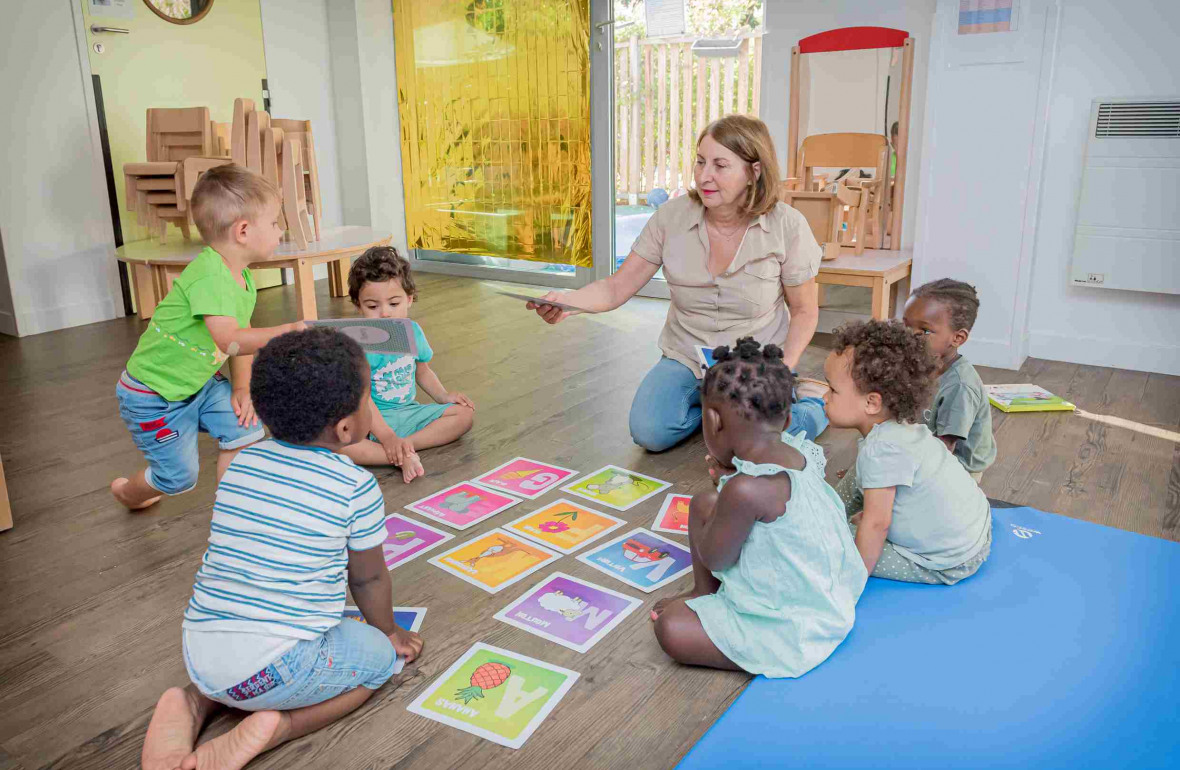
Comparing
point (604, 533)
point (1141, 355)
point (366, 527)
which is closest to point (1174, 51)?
point (1141, 355)

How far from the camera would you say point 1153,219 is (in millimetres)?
3379

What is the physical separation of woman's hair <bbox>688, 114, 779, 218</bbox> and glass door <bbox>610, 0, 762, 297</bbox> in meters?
2.09

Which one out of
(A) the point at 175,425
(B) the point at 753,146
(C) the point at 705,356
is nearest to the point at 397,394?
(A) the point at 175,425

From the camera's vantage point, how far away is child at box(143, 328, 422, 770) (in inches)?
54.1

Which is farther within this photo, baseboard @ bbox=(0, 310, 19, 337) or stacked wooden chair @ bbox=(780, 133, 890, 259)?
baseboard @ bbox=(0, 310, 19, 337)

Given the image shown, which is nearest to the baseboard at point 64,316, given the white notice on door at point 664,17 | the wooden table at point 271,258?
the wooden table at point 271,258

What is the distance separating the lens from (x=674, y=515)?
7.53 feet

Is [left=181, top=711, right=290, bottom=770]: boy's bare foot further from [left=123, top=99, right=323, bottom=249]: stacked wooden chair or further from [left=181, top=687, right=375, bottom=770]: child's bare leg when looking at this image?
[left=123, top=99, right=323, bottom=249]: stacked wooden chair

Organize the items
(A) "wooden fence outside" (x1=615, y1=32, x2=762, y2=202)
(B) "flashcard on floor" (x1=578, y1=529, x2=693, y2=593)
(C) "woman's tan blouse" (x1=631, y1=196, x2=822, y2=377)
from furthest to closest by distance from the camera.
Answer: (A) "wooden fence outside" (x1=615, y1=32, x2=762, y2=202) < (C) "woman's tan blouse" (x1=631, y1=196, x2=822, y2=377) < (B) "flashcard on floor" (x1=578, y1=529, x2=693, y2=593)

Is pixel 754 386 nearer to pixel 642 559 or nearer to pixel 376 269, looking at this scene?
pixel 642 559

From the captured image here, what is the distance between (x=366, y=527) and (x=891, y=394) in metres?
1.03

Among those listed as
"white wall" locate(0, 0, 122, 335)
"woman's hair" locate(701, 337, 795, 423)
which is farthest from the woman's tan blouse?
"white wall" locate(0, 0, 122, 335)

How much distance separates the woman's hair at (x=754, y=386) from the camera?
5.03ft

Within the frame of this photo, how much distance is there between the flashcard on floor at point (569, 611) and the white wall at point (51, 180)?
3768 mm
